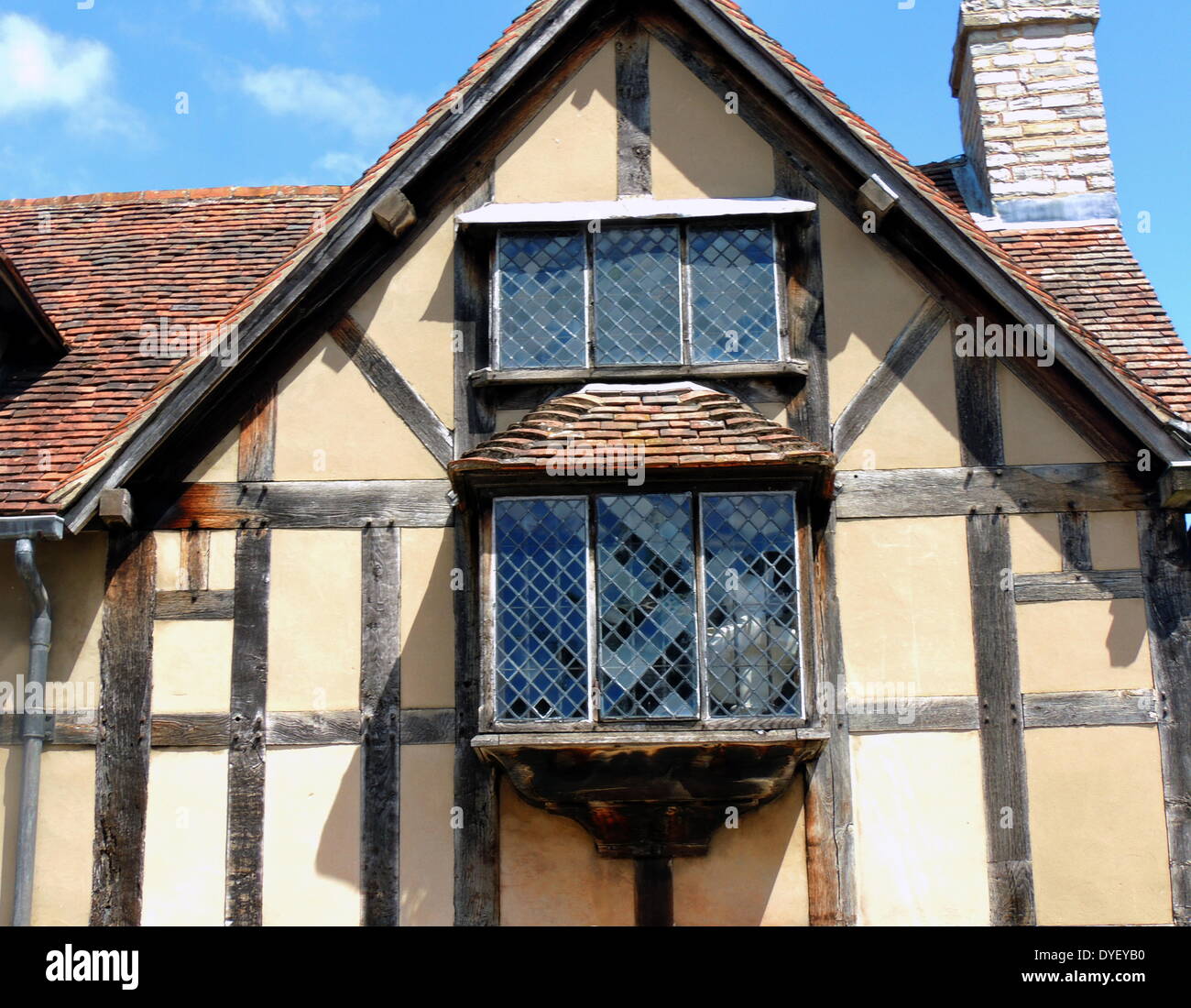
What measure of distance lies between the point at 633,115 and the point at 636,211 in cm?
80

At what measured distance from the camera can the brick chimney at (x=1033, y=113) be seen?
36.0ft

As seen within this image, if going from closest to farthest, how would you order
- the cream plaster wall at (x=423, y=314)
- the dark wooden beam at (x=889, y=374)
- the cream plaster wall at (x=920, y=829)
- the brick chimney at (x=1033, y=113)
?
the cream plaster wall at (x=920, y=829) → the dark wooden beam at (x=889, y=374) → the cream plaster wall at (x=423, y=314) → the brick chimney at (x=1033, y=113)

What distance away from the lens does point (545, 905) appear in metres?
8.20

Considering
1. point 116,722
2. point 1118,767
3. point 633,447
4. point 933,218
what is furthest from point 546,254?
point 1118,767

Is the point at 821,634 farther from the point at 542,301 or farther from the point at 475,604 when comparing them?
the point at 542,301

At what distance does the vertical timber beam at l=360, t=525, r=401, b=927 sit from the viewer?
27.1 ft

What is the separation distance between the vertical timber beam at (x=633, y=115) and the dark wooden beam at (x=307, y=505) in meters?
2.31

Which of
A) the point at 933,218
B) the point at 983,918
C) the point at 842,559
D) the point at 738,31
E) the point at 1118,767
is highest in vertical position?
the point at 738,31

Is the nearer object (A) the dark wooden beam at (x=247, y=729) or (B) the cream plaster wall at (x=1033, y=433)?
(A) the dark wooden beam at (x=247, y=729)

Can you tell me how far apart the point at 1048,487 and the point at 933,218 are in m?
1.71

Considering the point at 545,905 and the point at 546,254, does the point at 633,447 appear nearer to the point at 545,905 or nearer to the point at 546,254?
the point at 546,254

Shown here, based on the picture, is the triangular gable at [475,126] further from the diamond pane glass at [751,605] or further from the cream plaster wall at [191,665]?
the diamond pane glass at [751,605]

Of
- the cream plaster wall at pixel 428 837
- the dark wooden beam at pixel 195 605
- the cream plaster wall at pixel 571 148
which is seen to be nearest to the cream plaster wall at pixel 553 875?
the cream plaster wall at pixel 428 837

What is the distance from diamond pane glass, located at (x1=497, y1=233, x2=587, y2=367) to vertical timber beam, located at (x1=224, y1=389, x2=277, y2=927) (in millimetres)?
1517
